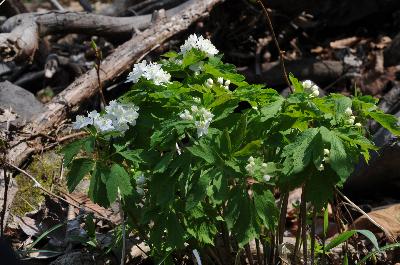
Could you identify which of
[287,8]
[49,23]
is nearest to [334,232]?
[287,8]

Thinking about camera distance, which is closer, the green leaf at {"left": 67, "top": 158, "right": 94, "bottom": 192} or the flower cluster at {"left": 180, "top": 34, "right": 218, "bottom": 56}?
the green leaf at {"left": 67, "top": 158, "right": 94, "bottom": 192}

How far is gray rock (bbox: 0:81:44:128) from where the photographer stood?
423cm

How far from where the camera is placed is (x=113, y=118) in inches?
90.8

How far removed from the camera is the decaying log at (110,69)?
4082mm

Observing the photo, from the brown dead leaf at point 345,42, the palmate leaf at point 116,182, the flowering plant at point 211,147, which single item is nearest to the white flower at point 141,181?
the flowering plant at point 211,147

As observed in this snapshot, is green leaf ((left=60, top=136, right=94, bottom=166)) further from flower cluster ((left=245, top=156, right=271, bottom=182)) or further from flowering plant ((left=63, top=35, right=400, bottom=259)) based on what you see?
flower cluster ((left=245, top=156, right=271, bottom=182))

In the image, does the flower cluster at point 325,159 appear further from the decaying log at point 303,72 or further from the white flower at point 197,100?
the decaying log at point 303,72

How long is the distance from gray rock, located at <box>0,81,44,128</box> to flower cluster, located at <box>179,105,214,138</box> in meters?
2.23

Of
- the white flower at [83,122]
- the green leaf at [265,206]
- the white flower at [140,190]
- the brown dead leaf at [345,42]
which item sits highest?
the white flower at [83,122]

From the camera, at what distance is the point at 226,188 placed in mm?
2123

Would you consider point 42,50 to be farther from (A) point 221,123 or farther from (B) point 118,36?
(A) point 221,123

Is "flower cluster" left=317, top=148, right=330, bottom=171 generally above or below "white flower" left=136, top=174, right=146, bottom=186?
above

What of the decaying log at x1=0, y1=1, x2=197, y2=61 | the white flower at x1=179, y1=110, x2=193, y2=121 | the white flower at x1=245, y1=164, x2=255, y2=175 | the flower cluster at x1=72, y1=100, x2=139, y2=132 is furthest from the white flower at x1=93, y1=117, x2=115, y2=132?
the decaying log at x1=0, y1=1, x2=197, y2=61

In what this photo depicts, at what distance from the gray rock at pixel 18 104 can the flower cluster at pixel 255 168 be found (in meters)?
2.32
